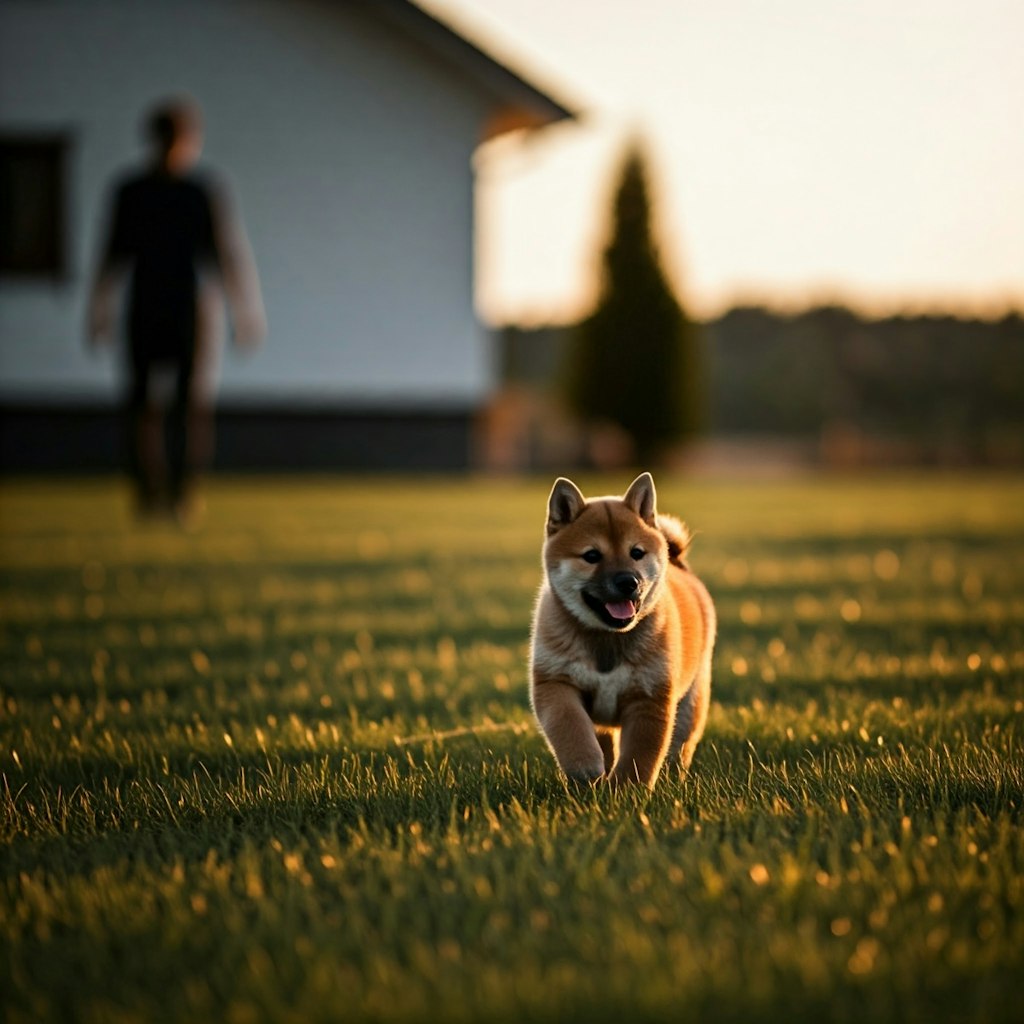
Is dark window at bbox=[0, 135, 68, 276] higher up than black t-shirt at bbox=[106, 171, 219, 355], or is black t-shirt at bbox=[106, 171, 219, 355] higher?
dark window at bbox=[0, 135, 68, 276]

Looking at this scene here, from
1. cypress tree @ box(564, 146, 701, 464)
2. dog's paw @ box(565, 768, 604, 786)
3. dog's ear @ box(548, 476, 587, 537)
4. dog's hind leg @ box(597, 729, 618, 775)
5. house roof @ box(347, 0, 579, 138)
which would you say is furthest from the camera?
cypress tree @ box(564, 146, 701, 464)

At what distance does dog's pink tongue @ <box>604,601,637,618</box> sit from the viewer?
129 inches

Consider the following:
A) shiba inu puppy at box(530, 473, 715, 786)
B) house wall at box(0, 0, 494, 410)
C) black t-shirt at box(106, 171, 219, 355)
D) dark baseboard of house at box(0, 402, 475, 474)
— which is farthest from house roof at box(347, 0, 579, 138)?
shiba inu puppy at box(530, 473, 715, 786)

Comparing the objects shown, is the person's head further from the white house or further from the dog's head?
the white house

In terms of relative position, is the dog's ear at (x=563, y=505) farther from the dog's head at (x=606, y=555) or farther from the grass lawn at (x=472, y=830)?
the grass lawn at (x=472, y=830)

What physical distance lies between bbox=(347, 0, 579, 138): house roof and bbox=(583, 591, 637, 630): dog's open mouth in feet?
56.0

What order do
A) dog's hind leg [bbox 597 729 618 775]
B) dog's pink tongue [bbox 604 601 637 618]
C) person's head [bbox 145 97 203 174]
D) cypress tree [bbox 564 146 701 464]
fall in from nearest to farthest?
dog's pink tongue [bbox 604 601 637 618]
dog's hind leg [bbox 597 729 618 775]
person's head [bbox 145 97 203 174]
cypress tree [bbox 564 146 701 464]

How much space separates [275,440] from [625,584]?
17.3 m

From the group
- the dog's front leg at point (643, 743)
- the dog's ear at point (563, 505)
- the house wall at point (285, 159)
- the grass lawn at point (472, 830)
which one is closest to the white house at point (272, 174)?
the house wall at point (285, 159)

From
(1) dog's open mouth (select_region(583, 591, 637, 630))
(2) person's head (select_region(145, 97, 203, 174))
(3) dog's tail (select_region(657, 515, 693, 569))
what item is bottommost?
(1) dog's open mouth (select_region(583, 591, 637, 630))

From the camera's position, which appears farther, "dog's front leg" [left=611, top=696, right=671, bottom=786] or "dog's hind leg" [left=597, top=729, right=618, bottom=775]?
"dog's hind leg" [left=597, top=729, right=618, bottom=775]

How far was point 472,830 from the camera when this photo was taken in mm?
2764

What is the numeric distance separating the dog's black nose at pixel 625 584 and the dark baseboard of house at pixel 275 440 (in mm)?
16902

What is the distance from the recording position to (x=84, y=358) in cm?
1934
